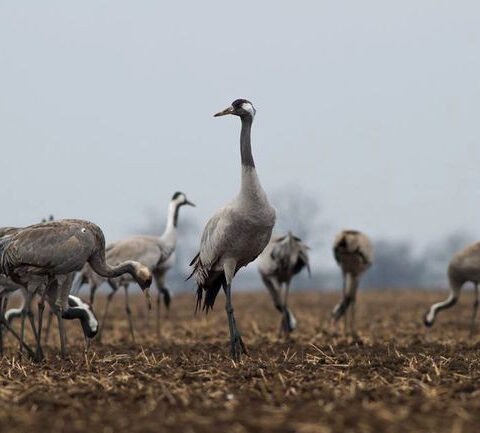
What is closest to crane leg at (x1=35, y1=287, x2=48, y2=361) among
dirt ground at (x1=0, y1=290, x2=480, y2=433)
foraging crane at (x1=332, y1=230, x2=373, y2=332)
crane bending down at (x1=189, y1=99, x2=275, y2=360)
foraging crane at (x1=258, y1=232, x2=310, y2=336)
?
dirt ground at (x1=0, y1=290, x2=480, y2=433)

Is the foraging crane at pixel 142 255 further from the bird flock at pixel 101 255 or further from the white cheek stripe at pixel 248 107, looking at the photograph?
the white cheek stripe at pixel 248 107

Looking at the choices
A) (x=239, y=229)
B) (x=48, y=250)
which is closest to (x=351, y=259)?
(x=239, y=229)

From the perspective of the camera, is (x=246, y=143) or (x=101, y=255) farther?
(x=101, y=255)

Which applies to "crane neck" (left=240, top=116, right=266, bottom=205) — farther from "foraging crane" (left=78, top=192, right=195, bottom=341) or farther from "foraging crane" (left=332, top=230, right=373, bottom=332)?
"foraging crane" (left=332, top=230, right=373, bottom=332)

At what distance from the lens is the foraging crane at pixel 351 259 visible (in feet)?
48.0

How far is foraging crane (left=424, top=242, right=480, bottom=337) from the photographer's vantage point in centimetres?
1445

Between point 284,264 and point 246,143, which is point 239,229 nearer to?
point 246,143

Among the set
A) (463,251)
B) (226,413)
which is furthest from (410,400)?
(463,251)

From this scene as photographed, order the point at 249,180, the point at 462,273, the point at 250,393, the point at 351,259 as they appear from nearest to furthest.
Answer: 1. the point at 250,393
2. the point at 249,180
3. the point at 462,273
4. the point at 351,259

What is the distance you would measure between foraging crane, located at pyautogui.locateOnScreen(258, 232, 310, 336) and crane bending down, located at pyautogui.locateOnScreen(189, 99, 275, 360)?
418 centimetres

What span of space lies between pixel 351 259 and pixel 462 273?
6.32 feet

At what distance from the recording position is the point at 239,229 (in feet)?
27.6

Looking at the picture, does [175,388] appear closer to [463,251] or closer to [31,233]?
[31,233]

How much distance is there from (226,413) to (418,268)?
350 ft
